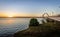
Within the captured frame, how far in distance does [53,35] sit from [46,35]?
1316 millimetres

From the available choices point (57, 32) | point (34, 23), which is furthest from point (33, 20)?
point (57, 32)

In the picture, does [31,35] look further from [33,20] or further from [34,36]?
[33,20]

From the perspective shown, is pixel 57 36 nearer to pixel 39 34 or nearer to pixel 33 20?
pixel 39 34

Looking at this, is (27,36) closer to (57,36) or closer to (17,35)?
(17,35)

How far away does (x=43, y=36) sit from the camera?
95.7 ft

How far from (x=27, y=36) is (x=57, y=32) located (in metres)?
6.20

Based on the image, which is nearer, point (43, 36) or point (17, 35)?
point (43, 36)

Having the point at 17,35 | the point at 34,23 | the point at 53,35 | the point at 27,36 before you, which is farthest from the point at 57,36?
the point at 34,23

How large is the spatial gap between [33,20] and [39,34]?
22726 mm

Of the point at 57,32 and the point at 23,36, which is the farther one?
the point at 57,32

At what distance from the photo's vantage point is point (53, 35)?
99.6 feet

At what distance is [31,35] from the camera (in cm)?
3003

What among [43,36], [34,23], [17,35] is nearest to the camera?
[43,36]

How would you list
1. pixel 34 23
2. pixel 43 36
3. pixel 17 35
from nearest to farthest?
pixel 43 36
pixel 17 35
pixel 34 23
